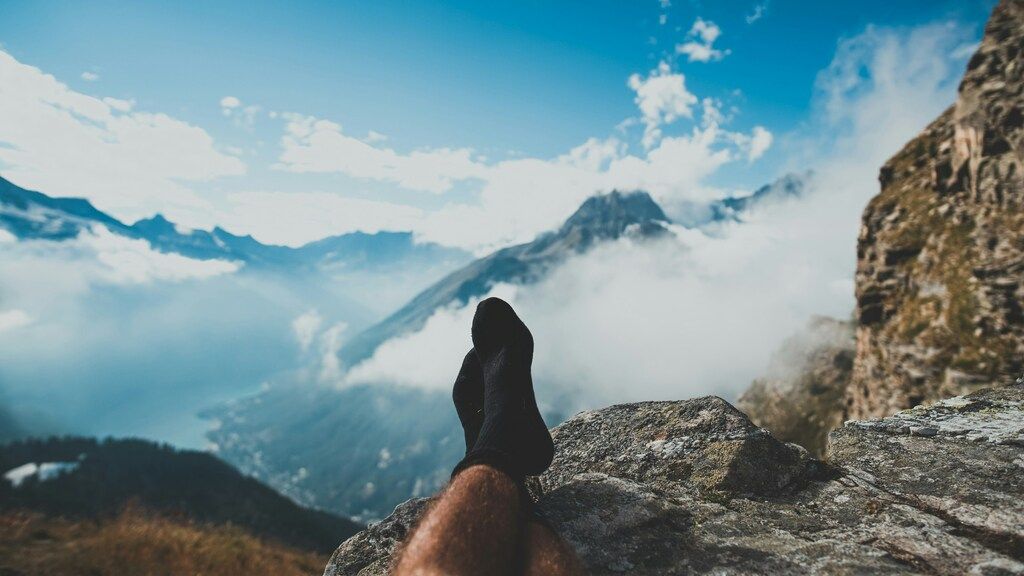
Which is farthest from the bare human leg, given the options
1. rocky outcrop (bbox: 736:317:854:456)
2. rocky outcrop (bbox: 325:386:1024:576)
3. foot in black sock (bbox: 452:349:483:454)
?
rocky outcrop (bbox: 736:317:854:456)

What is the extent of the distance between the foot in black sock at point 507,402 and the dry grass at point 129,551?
7.06 m

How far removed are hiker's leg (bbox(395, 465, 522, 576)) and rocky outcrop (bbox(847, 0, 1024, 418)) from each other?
54274mm

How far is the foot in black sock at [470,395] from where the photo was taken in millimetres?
5711

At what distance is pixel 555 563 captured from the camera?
261 centimetres

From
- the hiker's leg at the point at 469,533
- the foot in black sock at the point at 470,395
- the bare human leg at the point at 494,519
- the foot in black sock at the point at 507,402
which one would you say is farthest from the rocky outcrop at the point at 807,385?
the hiker's leg at the point at 469,533

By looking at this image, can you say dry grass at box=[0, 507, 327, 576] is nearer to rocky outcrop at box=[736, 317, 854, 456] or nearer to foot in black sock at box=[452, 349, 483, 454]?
foot in black sock at box=[452, 349, 483, 454]

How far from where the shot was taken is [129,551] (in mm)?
8883

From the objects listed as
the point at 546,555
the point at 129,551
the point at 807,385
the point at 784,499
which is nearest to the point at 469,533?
the point at 546,555

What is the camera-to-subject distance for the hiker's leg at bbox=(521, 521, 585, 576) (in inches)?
101

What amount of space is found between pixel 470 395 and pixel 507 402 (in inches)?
67.8

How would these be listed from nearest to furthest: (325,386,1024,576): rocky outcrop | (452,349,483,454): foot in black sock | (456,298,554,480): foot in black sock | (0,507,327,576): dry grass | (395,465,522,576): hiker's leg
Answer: (395,465,522,576): hiker's leg, (325,386,1024,576): rocky outcrop, (456,298,554,480): foot in black sock, (452,349,483,454): foot in black sock, (0,507,327,576): dry grass

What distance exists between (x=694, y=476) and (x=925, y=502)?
1.60m

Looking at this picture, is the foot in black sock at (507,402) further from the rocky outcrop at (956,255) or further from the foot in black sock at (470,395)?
the rocky outcrop at (956,255)

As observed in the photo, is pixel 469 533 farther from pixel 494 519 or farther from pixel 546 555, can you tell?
pixel 546 555
